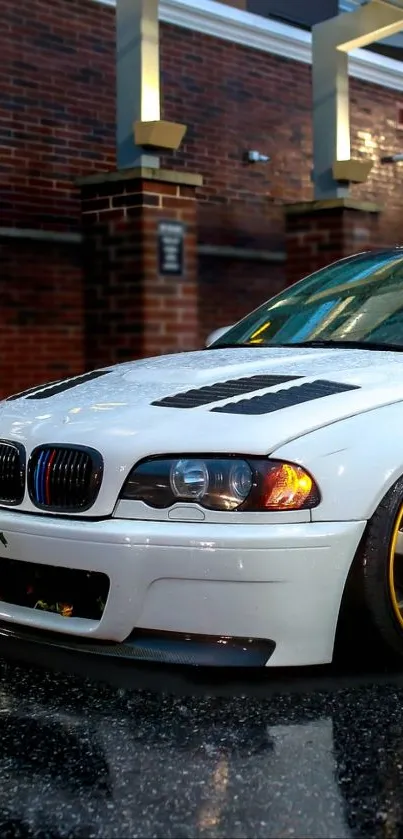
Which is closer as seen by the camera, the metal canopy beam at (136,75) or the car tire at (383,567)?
the car tire at (383,567)

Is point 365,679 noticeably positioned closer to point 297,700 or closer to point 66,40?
point 297,700

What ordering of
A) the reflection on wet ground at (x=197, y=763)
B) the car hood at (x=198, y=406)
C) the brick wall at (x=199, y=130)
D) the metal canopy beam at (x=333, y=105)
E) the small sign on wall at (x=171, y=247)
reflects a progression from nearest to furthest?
the reflection on wet ground at (x=197, y=763)
the car hood at (x=198, y=406)
the small sign on wall at (x=171, y=247)
the brick wall at (x=199, y=130)
the metal canopy beam at (x=333, y=105)

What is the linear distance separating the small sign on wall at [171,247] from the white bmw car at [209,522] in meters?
4.38

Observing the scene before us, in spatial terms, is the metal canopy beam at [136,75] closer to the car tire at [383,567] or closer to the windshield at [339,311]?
the windshield at [339,311]

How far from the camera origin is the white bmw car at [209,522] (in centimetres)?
278

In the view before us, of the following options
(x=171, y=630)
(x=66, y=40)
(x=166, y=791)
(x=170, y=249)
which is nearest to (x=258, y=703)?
(x=171, y=630)

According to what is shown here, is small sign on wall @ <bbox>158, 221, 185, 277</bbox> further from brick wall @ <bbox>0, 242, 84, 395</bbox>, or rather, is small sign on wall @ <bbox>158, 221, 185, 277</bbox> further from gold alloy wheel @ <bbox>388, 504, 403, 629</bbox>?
gold alloy wheel @ <bbox>388, 504, 403, 629</bbox>

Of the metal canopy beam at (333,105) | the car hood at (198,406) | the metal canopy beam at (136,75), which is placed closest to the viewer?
the car hood at (198,406)

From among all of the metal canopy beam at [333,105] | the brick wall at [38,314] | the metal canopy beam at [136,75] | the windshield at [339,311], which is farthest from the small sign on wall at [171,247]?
the windshield at [339,311]

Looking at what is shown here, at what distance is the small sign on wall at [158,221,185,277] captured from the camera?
24.3ft

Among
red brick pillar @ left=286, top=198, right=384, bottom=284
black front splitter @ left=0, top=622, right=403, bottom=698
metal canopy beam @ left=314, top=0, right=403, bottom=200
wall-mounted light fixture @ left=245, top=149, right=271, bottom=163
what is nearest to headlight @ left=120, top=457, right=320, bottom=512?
black front splitter @ left=0, top=622, right=403, bottom=698

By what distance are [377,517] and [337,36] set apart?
6803 millimetres

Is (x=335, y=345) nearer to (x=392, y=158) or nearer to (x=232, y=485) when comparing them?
(x=232, y=485)

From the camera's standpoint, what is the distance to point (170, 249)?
7.48m
